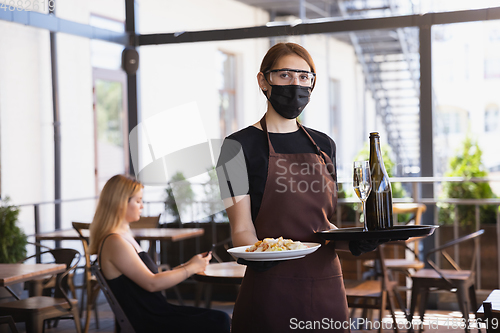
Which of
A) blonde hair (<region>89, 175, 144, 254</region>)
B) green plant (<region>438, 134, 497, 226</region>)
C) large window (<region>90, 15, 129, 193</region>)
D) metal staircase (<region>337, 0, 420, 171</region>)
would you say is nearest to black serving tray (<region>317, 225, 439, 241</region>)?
blonde hair (<region>89, 175, 144, 254</region>)

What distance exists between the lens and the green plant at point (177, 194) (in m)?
5.59

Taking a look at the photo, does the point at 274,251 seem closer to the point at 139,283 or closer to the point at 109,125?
the point at 139,283

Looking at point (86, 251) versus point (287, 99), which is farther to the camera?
point (86, 251)

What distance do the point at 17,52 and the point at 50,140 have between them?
97 centimetres

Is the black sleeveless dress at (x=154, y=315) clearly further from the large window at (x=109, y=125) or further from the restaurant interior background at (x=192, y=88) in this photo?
the large window at (x=109, y=125)

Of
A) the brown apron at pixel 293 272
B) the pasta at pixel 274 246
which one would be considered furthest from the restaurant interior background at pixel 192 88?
the pasta at pixel 274 246

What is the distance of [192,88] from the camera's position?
877 cm

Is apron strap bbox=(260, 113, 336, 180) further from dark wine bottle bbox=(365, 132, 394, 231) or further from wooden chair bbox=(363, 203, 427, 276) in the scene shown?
wooden chair bbox=(363, 203, 427, 276)

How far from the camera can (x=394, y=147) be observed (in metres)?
11.3

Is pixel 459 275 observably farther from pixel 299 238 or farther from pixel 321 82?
pixel 321 82

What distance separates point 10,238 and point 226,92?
5753mm

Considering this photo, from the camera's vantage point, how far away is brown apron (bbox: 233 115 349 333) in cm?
150

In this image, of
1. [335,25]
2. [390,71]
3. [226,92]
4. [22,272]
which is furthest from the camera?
Result: [390,71]

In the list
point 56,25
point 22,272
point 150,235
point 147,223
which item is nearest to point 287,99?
point 22,272
